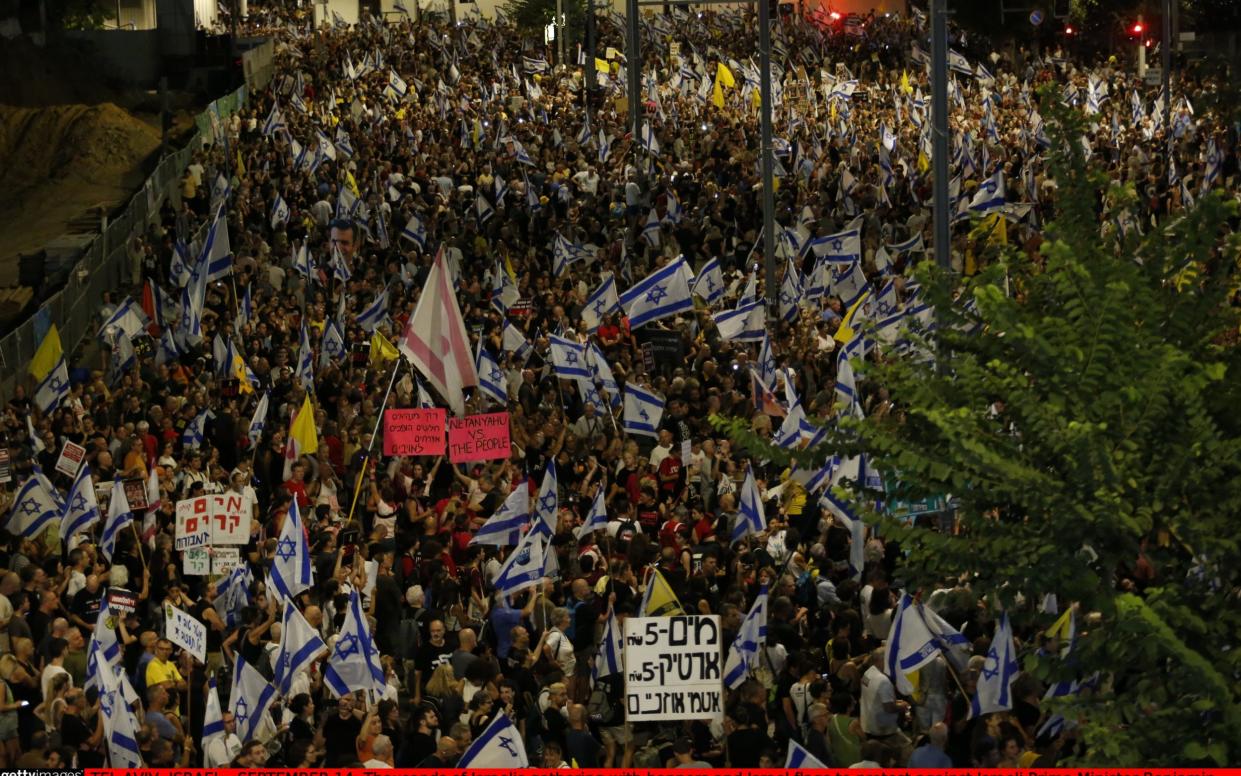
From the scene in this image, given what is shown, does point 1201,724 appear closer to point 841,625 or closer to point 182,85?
point 841,625

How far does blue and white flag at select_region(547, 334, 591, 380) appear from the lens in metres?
23.1

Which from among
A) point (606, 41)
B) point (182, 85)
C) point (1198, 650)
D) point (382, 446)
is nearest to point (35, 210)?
point (182, 85)

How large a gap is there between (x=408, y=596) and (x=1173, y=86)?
41.0m

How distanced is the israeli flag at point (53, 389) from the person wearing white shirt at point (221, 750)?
989cm

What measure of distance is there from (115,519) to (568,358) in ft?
20.8

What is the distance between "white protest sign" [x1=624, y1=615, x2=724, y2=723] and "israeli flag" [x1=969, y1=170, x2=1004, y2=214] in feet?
59.5

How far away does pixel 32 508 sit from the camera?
1881 cm

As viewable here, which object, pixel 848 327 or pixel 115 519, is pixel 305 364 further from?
pixel 848 327

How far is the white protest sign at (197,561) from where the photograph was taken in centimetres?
1750

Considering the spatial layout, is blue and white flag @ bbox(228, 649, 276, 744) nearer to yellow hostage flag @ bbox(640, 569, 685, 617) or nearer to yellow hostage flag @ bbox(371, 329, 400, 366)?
yellow hostage flag @ bbox(640, 569, 685, 617)

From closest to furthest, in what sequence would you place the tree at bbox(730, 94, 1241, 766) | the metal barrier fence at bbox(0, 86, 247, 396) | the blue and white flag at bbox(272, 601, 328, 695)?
the tree at bbox(730, 94, 1241, 766), the blue and white flag at bbox(272, 601, 328, 695), the metal barrier fence at bbox(0, 86, 247, 396)

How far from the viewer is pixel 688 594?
16469 mm

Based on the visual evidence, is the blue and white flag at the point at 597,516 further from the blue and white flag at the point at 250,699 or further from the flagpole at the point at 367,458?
the blue and white flag at the point at 250,699

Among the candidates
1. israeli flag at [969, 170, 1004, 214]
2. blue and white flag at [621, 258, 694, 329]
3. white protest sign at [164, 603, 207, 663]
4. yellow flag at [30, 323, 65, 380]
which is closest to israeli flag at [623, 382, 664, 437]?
blue and white flag at [621, 258, 694, 329]
